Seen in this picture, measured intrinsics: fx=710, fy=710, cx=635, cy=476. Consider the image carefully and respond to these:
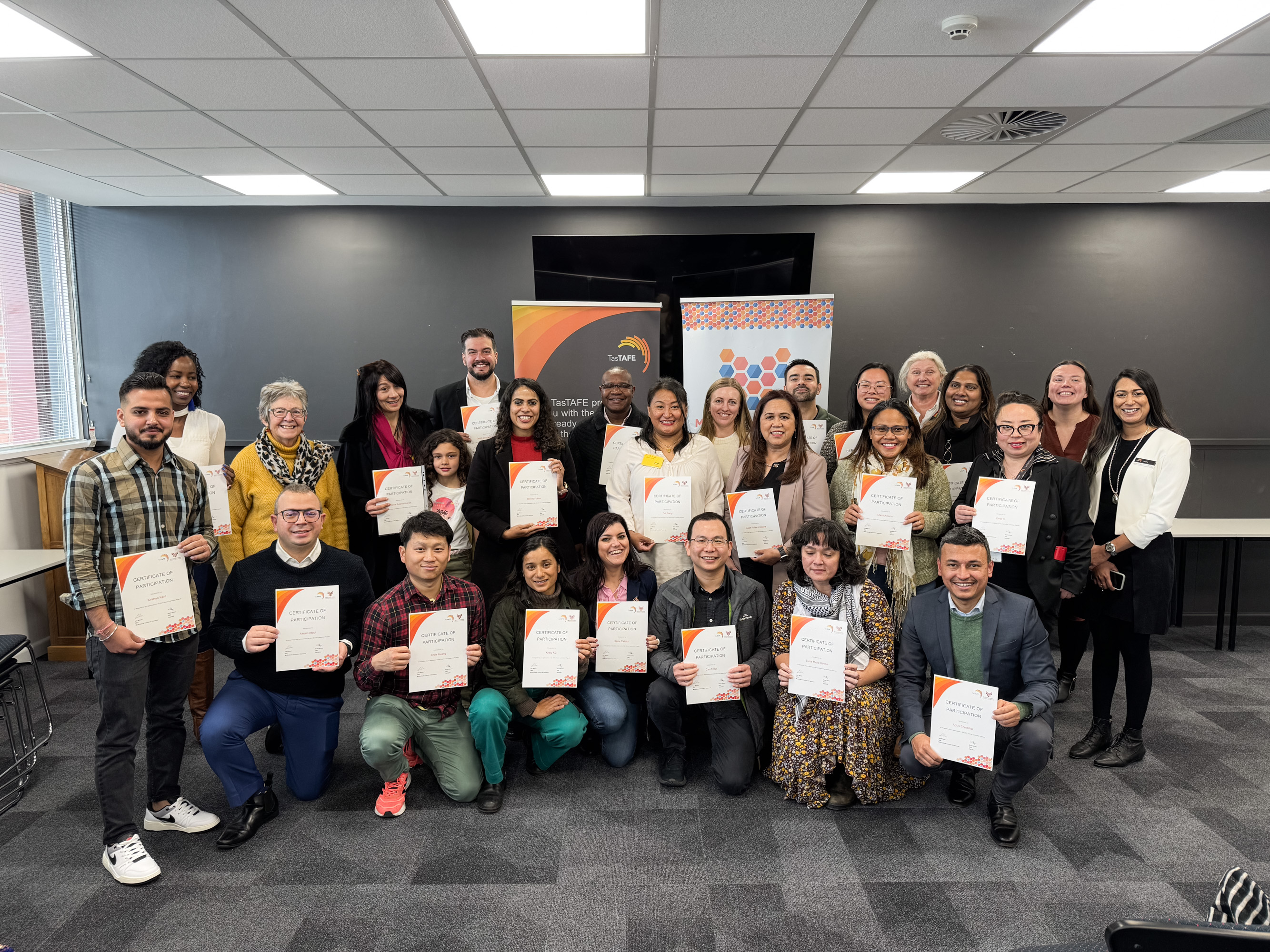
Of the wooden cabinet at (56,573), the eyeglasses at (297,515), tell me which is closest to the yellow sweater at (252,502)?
the eyeglasses at (297,515)

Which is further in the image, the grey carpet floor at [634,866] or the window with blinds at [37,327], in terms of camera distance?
the window with blinds at [37,327]

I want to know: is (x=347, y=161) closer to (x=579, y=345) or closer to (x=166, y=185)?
(x=166, y=185)

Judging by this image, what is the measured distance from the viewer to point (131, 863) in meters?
2.42

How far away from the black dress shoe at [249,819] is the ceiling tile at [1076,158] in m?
5.21

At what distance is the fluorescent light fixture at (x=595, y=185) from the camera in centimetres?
482

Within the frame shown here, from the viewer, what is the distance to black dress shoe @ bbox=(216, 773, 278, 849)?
2.62 metres

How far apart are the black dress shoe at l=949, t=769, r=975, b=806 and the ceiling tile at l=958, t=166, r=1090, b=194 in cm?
380

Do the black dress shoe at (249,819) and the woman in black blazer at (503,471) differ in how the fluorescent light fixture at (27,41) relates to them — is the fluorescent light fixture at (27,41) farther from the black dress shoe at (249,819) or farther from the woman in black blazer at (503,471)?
the black dress shoe at (249,819)

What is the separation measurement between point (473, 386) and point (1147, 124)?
3953 mm

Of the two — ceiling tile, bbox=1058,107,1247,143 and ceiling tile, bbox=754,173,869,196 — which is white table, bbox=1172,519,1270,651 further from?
ceiling tile, bbox=754,173,869,196

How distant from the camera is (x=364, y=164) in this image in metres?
4.55

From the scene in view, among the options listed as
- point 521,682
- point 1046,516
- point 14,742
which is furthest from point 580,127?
point 14,742

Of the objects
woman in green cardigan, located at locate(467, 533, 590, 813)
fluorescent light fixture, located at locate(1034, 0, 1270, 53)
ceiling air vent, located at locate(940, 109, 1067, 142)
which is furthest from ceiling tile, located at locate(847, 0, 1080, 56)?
woman in green cardigan, located at locate(467, 533, 590, 813)

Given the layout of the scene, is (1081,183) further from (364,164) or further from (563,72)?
(364,164)
